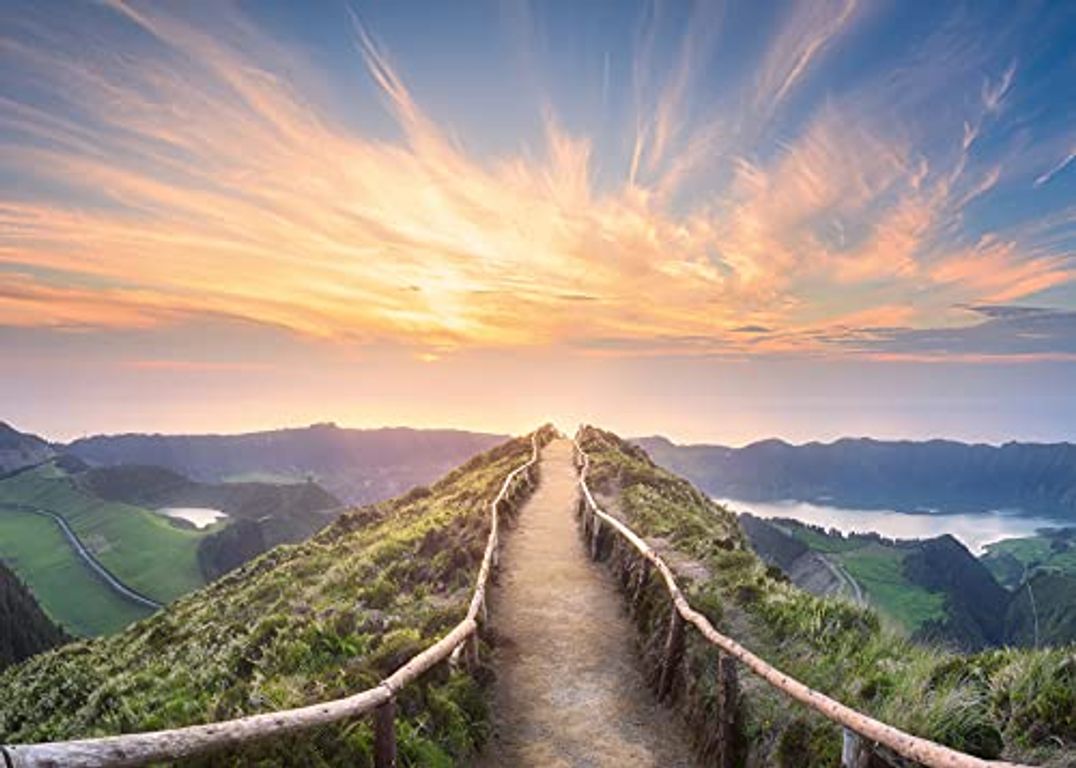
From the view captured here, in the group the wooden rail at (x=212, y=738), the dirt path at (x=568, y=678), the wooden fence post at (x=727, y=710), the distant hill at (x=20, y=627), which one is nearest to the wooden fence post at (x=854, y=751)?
the wooden fence post at (x=727, y=710)

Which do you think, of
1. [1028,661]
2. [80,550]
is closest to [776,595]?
[1028,661]

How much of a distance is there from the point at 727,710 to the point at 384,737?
183 inches

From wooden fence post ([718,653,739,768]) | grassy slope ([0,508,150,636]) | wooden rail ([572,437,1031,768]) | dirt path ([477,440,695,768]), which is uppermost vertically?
wooden rail ([572,437,1031,768])

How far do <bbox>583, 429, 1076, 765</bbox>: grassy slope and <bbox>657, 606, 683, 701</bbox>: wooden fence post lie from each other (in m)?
0.37

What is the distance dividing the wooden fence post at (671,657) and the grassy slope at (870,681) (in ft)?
1.23

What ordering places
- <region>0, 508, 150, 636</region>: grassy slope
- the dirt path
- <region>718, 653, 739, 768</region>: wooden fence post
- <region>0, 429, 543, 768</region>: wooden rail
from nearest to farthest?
<region>0, 429, 543, 768</region>: wooden rail, <region>718, 653, 739, 768</region>: wooden fence post, the dirt path, <region>0, 508, 150, 636</region>: grassy slope

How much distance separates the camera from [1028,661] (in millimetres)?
7617

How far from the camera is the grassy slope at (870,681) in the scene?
6887mm

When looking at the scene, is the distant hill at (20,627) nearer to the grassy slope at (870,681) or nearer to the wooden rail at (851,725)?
the grassy slope at (870,681)

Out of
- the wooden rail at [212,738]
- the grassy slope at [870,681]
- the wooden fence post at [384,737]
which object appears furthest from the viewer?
the wooden fence post at [384,737]

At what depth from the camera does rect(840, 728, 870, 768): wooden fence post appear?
6891 millimetres

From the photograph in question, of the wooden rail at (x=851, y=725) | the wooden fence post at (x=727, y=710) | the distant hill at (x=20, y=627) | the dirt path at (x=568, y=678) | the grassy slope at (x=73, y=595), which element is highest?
the wooden rail at (x=851, y=725)

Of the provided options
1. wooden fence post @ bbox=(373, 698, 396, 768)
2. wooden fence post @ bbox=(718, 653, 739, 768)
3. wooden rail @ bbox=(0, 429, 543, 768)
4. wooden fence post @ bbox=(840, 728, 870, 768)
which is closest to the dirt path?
wooden fence post @ bbox=(718, 653, 739, 768)

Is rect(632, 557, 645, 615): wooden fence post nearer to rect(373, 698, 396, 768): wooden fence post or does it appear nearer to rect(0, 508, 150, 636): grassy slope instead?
rect(373, 698, 396, 768): wooden fence post
